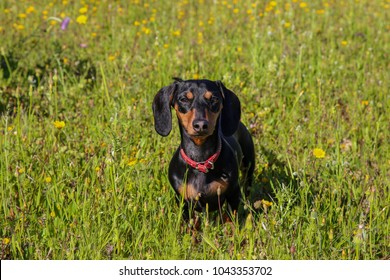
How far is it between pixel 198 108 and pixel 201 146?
0.32m

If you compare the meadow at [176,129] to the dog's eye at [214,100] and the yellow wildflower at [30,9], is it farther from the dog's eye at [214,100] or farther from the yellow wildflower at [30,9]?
the dog's eye at [214,100]

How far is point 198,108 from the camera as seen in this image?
3.62 metres

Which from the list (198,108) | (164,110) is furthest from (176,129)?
(198,108)

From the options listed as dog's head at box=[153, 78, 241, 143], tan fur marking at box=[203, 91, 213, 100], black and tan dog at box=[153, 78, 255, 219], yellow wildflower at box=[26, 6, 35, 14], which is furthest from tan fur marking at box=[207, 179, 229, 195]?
yellow wildflower at box=[26, 6, 35, 14]

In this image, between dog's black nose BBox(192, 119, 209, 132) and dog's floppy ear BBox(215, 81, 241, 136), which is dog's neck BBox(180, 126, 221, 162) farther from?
dog's black nose BBox(192, 119, 209, 132)

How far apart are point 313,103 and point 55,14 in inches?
161

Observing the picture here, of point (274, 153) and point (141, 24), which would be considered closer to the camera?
point (274, 153)

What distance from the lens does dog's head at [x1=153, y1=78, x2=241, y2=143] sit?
3.56 meters

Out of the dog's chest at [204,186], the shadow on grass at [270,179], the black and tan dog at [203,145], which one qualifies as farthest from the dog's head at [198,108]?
the shadow on grass at [270,179]

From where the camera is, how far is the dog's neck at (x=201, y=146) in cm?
383
